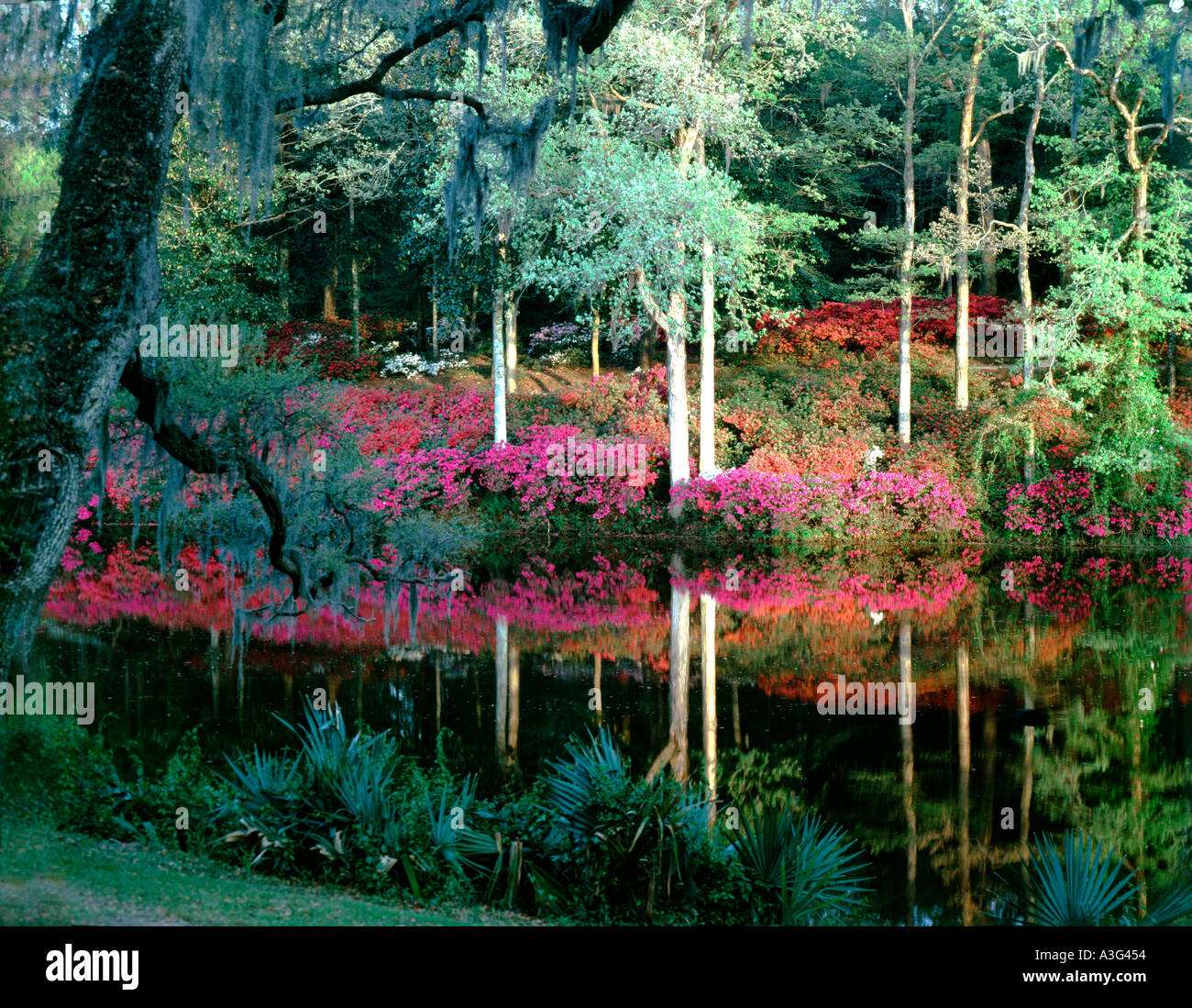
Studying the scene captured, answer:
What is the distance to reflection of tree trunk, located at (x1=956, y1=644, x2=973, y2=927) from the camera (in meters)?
7.73

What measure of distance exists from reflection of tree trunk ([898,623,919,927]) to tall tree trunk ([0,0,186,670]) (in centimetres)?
589

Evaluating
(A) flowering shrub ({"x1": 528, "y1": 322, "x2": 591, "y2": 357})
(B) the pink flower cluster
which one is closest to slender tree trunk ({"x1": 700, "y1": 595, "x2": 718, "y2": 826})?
(B) the pink flower cluster

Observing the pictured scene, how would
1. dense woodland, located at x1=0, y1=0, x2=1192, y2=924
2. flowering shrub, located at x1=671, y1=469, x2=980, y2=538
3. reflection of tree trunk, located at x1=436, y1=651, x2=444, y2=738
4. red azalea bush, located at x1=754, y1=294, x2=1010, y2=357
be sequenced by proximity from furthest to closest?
red azalea bush, located at x1=754, y1=294, x2=1010, y2=357, flowering shrub, located at x1=671, y1=469, x2=980, y2=538, reflection of tree trunk, located at x1=436, y1=651, x2=444, y2=738, dense woodland, located at x1=0, y1=0, x2=1192, y2=924

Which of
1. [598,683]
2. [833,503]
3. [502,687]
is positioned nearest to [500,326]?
[833,503]

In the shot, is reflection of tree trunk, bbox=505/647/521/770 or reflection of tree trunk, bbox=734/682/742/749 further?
reflection of tree trunk, bbox=734/682/742/749

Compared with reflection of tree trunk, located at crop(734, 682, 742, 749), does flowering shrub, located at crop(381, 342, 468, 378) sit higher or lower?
higher

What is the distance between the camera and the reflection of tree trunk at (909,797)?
7785mm

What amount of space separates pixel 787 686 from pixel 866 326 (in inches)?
703

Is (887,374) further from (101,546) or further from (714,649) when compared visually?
(101,546)

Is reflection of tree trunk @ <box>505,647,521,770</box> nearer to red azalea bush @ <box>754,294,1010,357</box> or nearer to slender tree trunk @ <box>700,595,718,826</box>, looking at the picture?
slender tree trunk @ <box>700,595,718,826</box>

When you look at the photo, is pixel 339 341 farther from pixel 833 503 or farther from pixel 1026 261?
pixel 1026 261

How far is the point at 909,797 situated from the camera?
9.42m

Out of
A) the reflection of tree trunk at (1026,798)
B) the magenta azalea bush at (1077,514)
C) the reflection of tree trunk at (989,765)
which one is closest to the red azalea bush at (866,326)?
the magenta azalea bush at (1077,514)

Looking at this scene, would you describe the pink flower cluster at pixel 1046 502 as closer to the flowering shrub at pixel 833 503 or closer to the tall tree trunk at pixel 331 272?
the flowering shrub at pixel 833 503
